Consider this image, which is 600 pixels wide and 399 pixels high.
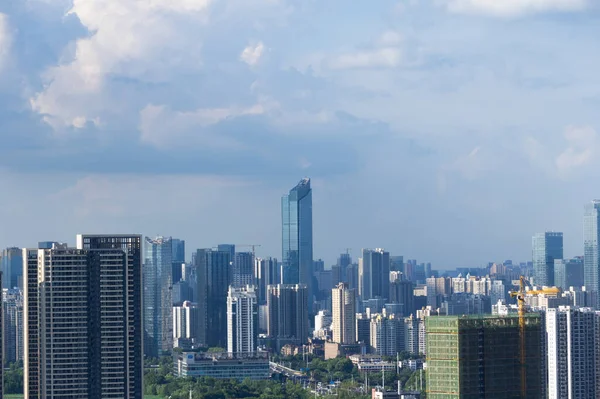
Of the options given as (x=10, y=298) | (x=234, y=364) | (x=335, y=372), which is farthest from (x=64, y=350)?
(x=335, y=372)

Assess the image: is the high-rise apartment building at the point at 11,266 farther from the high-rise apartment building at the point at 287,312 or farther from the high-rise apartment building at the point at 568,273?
the high-rise apartment building at the point at 568,273

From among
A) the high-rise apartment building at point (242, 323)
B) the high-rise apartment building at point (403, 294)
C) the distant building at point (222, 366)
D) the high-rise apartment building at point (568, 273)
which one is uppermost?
the high-rise apartment building at point (568, 273)

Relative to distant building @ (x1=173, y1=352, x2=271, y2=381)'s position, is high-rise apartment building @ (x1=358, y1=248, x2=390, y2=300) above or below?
above

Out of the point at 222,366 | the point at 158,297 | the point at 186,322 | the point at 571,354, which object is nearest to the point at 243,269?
the point at 186,322

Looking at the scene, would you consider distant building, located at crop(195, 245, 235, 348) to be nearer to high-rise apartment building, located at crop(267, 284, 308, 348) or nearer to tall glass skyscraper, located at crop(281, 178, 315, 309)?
high-rise apartment building, located at crop(267, 284, 308, 348)

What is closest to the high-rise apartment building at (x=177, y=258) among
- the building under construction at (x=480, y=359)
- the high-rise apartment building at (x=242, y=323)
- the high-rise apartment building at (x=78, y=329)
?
the high-rise apartment building at (x=242, y=323)

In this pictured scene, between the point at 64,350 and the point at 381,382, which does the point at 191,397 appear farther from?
the point at 64,350

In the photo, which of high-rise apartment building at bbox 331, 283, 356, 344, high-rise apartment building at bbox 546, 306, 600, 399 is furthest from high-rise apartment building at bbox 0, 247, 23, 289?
high-rise apartment building at bbox 331, 283, 356, 344
